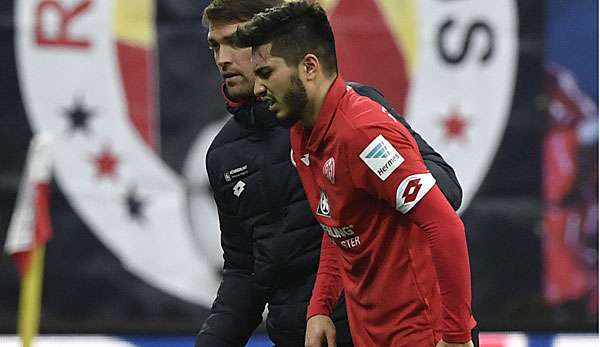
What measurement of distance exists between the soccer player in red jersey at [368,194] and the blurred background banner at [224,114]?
2599 millimetres

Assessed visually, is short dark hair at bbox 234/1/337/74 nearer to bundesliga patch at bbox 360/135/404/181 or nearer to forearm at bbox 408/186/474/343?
bundesliga patch at bbox 360/135/404/181

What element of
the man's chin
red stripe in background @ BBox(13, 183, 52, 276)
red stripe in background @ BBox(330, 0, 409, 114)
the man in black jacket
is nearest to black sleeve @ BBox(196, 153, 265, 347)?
the man in black jacket

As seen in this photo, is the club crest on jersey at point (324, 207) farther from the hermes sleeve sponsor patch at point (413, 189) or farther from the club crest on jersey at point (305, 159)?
the hermes sleeve sponsor patch at point (413, 189)

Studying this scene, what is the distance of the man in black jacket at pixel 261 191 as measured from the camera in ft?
12.6

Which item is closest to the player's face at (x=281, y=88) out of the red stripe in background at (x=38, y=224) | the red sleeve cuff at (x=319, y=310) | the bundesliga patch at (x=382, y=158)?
the bundesliga patch at (x=382, y=158)

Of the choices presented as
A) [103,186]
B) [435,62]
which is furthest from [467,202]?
[103,186]

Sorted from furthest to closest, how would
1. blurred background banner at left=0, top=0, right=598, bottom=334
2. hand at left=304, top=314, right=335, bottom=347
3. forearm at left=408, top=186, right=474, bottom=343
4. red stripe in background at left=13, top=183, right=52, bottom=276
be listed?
blurred background banner at left=0, top=0, right=598, bottom=334, red stripe in background at left=13, top=183, right=52, bottom=276, hand at left=304, top=314, right=335, bottom=347, forearm at left=408, top=186, right=474, bottom=343

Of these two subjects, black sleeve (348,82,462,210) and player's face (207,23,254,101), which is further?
player's face (207,23,254,101)

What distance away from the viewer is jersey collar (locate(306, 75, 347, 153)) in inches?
125

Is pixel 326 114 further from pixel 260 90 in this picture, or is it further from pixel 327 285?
pixel 327 285

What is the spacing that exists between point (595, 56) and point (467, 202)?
0.86 m

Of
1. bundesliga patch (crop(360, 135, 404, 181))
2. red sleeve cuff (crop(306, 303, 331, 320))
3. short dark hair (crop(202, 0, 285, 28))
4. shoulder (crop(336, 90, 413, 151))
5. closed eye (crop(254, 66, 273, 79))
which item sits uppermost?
short dark hair (crop(202, 0, 285, 28))

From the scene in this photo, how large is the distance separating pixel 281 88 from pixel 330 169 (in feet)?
0.77

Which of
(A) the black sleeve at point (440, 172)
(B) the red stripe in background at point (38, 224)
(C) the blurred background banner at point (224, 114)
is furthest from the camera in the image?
(C) the blurred background banner at point (224, 114)
